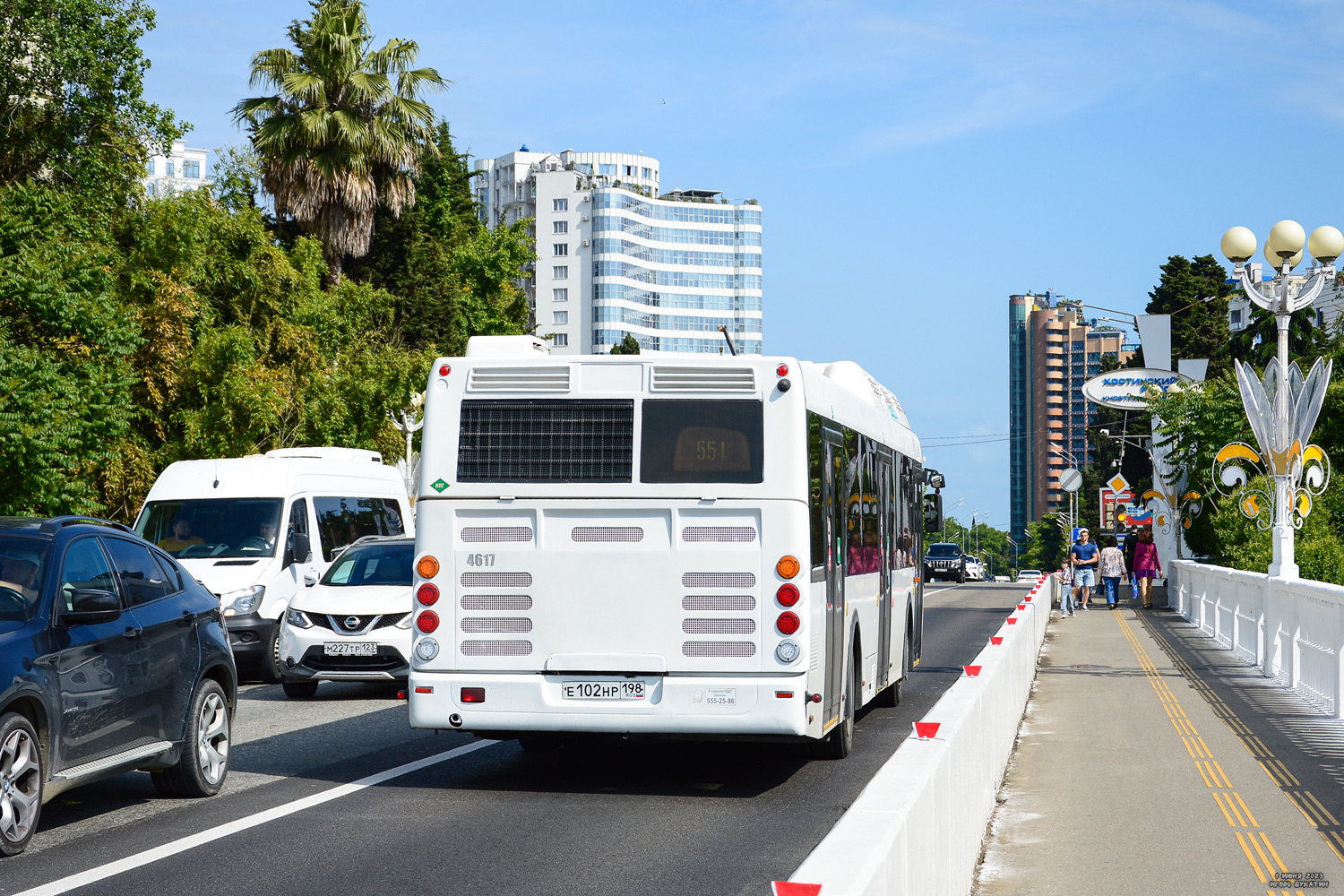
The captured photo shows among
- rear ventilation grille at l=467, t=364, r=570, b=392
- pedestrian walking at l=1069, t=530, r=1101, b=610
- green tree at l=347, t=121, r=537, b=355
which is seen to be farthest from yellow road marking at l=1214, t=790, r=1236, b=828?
green tree at l=347, t=121, r=537, b=355

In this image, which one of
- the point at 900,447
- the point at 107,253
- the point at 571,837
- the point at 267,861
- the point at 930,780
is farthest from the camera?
the point at 107,253

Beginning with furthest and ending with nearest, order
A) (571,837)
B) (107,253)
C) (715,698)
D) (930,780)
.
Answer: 1. (107,253)
2. (715,698)
3. (571,837)
4. (930,780)

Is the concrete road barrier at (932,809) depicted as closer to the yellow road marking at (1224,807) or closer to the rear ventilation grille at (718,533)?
the yellow road marking at (1224,807)

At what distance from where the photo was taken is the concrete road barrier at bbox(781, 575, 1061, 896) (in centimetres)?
345

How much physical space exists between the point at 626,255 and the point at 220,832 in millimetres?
162722

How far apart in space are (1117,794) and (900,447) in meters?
6.06

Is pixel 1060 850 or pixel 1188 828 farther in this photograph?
pixel 1188 828

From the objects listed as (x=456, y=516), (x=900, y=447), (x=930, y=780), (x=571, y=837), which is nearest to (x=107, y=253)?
(x=900, y=447)

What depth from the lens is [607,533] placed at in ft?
30.3

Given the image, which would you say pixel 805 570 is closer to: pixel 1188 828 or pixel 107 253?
pixel 1188 828

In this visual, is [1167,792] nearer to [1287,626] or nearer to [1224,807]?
[1224,807]

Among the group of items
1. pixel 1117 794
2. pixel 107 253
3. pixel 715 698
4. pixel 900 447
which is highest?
pixel 107 253

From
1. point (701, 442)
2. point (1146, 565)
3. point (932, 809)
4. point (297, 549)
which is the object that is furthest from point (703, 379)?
point (1146, 565)

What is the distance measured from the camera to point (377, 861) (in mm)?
7191
